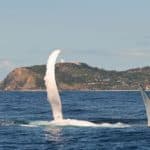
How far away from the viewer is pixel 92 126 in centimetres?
8375

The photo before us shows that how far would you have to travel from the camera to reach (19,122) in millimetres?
90938

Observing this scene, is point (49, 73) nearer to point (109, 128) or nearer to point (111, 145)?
point (109, 128)

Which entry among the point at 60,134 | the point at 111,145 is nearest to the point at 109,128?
the point at 60,134

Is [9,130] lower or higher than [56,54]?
lower

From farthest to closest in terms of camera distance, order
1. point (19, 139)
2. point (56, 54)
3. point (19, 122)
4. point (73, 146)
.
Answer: point (19, 122) < point (56, 54) < point (19, 139) < point (73, 146)

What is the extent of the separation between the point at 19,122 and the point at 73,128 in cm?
1208

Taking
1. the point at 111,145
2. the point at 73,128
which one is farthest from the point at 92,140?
the point at 73,128

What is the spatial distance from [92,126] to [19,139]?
A: 45.5 ft

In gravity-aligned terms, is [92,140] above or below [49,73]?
below

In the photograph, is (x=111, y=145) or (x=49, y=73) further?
(x=49, y=73)

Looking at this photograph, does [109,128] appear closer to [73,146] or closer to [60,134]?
[60,134]

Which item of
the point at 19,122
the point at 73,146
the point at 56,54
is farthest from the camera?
the point at 19,122

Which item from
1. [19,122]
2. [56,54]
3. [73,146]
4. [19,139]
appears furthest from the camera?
[19,122]

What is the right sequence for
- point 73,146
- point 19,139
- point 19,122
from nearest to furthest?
point 73,146, point 19,139, point 19,122
